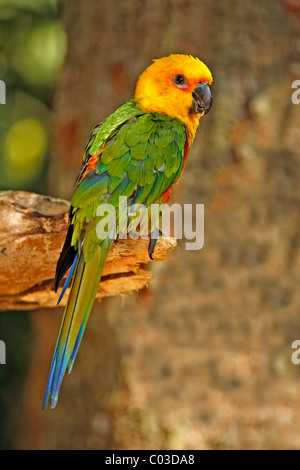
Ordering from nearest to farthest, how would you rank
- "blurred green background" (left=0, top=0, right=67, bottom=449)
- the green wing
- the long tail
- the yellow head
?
1. the long tail
2. the green wing
3. the yellow head
4. "blurred green background" (left=0, top=0, right=67, bottom=449)

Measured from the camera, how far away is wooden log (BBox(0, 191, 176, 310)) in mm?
2162

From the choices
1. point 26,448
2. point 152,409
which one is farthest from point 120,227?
point 26,448

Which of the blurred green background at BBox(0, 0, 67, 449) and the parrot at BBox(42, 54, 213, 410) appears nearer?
the parrot at BBox(42, 54, 213, 410)

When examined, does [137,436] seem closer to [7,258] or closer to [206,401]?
[206,401]

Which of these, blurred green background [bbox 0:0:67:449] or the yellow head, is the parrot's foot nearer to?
the yellow head

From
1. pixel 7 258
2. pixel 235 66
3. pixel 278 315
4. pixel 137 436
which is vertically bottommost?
pixel 137 436

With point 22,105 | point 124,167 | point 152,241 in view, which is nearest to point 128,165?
point 124,167

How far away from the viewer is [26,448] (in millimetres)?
3867

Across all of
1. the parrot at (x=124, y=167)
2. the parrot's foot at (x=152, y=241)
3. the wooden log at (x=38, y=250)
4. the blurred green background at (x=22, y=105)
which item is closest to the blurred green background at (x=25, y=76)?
the blurred green background at (x=22, y=105)

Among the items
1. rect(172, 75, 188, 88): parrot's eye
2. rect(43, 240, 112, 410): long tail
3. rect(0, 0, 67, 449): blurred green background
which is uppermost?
rect(0, 0, 67, 449): blurred green background

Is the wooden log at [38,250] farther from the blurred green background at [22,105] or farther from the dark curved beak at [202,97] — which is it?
the blurred green background at [22,105]

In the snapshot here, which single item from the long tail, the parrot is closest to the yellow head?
the parrot

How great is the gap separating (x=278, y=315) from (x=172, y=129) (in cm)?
138

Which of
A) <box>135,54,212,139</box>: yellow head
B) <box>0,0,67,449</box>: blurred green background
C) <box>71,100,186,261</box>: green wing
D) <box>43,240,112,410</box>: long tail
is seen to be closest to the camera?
<box>43,240,112,410</box>: long tail
